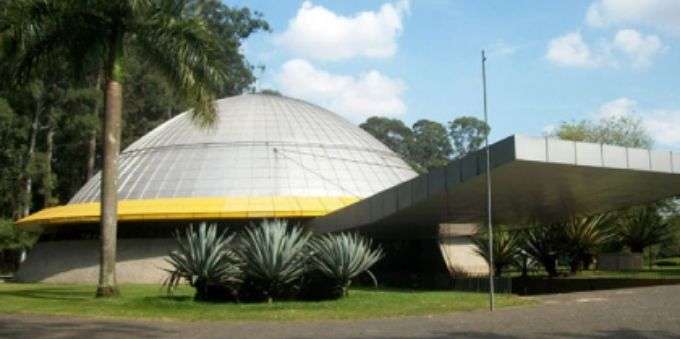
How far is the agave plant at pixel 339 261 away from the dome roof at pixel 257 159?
50.0 feet

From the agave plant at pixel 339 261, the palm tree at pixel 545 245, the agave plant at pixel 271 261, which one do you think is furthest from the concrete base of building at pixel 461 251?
the agave plant at pixel 271 261

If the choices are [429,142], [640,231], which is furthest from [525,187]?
[429,142]

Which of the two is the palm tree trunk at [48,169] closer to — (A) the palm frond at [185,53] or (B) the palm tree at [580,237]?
(A) the palm frond at [185,53]

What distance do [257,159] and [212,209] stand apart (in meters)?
5.18

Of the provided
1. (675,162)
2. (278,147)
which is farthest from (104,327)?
(278,147)

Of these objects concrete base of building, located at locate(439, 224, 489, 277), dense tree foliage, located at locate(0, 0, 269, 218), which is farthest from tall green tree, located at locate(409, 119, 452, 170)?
concrete base of building, located at locate(439, 224, 489, 277)

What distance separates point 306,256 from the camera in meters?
20.5

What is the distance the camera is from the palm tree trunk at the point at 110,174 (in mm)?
21219

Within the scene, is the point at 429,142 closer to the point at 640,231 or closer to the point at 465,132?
the point at 465,132

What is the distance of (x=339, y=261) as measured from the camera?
19922mm

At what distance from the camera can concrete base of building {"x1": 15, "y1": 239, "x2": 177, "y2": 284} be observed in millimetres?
34875

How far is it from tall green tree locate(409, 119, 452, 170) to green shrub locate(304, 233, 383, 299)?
86354 millimetres

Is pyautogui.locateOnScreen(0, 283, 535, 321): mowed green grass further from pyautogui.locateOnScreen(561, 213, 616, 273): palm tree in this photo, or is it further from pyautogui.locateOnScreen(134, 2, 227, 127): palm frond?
pyautogui.locateOnScreen(561, 213, 616, 273): palm tree

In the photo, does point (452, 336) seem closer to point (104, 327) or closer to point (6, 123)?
point (104, 327)
